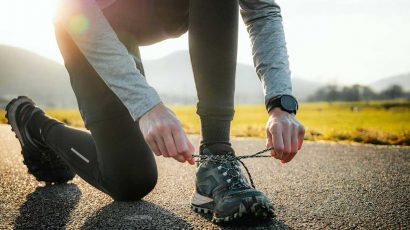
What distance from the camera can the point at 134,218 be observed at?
159cm

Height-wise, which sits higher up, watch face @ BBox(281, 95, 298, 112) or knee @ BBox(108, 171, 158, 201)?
watch face @ BBox(281, 95, 298, 112)

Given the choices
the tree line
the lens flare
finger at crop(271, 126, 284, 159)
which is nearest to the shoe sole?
finger at crop(271, 126, 284, 159)

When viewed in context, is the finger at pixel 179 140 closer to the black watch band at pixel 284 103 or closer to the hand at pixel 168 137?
the hand at pixel 168 137

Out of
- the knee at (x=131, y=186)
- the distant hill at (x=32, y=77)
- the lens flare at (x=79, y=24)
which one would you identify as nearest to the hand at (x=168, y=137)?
the lens flare at (x=79, y=24)

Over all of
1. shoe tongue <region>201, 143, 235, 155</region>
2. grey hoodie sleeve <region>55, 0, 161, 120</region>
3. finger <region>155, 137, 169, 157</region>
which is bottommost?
shoe tongue <region>201, 143, 235, 155</region>

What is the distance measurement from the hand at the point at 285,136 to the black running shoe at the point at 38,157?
1.44 m

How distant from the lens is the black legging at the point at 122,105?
1.79 meters

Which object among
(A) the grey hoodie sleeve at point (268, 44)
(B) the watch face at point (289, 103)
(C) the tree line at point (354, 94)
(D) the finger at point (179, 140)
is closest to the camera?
(D) the finger at point (179, 140)

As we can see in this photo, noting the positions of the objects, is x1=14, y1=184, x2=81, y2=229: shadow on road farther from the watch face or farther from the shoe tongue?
the watch face

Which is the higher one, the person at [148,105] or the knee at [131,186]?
the person at [148,105]

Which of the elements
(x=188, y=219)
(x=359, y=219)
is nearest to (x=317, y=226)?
(x=359, y=219)

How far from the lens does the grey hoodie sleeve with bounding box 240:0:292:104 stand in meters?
1.58

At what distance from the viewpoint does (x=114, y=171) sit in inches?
74.9

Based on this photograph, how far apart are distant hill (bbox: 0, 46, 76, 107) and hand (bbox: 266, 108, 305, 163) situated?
117 m
